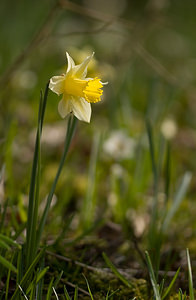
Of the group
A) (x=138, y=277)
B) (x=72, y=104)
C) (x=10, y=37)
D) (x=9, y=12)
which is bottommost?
(x=138, y=277)

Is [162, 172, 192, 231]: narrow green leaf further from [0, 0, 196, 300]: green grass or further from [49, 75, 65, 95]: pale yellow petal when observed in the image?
[49, 75, 65, 95]: pale yellow petal

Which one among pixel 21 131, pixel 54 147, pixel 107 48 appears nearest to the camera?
pixel 54 147

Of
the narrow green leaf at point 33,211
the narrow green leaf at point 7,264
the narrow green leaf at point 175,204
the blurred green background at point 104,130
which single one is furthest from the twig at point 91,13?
the narrow green leaf at point 7,264

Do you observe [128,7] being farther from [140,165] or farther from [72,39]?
[140,165]

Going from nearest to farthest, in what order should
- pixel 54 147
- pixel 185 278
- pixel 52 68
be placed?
1. pixel 185 278
2. pixel 54 147
3. pixel 52 68

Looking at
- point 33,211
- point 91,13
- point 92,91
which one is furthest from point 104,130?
point 33,211

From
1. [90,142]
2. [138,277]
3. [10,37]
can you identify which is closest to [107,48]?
[10,37]

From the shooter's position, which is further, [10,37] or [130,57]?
[10,37]
